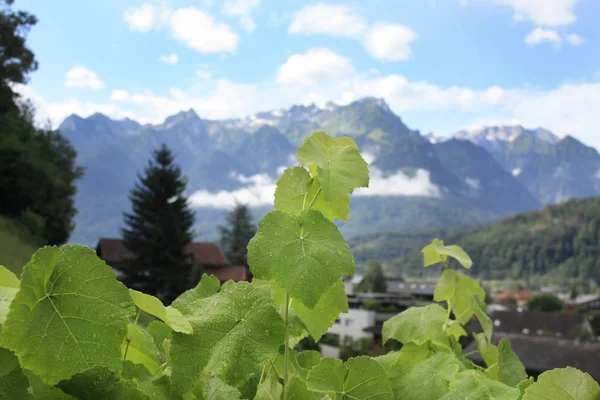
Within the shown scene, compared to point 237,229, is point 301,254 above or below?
above

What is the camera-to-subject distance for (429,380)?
63 cm

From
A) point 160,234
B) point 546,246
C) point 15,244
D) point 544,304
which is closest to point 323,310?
point 15,244

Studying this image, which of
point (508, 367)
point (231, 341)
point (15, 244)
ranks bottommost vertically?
point (15, 244)

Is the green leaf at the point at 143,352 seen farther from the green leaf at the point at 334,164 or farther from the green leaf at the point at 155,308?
the green leaf at the point at 334,164

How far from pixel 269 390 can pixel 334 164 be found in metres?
0.24

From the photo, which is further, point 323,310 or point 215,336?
point 323,310

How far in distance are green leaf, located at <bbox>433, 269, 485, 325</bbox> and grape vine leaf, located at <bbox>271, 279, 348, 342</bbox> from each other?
0.30 meters

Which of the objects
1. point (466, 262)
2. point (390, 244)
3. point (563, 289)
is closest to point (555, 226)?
point (563, 289)

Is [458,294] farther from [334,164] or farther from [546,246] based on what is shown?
[546,246]

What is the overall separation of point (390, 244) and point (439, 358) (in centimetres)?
16119

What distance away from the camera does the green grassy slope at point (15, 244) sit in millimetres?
12508

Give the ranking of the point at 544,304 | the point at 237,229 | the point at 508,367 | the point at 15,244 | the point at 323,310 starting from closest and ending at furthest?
the point at 323,310 → the point at 508,367 → the point at 15,244 → the point at 237,229 → the point at 544,304

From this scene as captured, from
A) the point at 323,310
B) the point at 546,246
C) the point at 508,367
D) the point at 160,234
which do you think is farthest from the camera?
the point at 546,246

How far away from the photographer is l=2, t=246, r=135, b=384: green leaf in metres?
0.39
